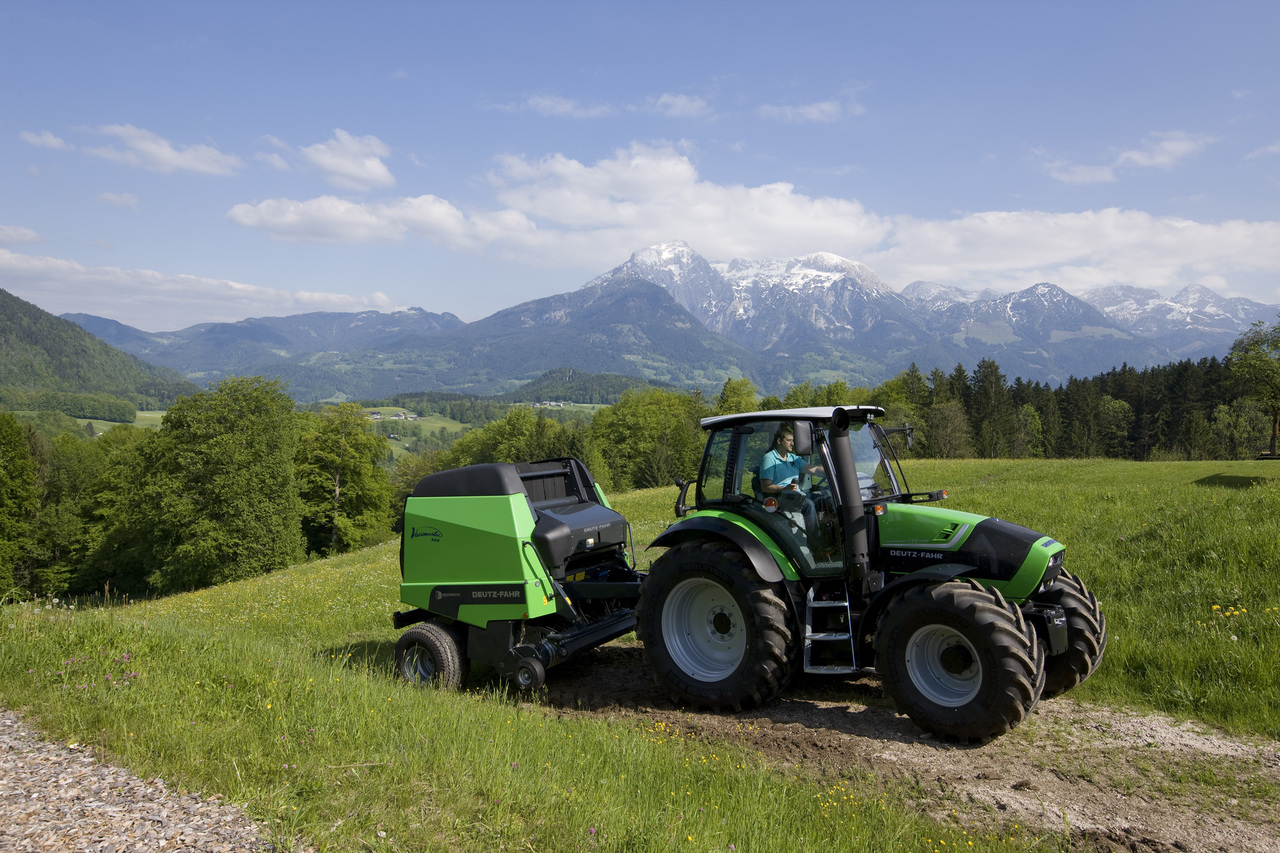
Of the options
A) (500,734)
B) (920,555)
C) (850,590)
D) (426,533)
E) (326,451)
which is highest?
(920,555)

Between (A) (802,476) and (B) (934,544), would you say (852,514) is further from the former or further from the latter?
(B) (934,544)

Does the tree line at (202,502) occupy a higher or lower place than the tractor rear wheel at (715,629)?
lower

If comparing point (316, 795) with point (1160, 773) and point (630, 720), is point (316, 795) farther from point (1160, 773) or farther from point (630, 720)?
point (1160, 773)

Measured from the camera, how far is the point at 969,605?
5.26m

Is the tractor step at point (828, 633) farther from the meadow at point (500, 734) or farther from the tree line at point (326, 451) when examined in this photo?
the tree line at point (326, 451)

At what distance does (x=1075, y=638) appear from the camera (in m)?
5.95

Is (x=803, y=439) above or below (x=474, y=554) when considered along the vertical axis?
above

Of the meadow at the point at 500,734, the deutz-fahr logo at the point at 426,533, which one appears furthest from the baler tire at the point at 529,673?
the deutz-fahr logo at the point at 426,533

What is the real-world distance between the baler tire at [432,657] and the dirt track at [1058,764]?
1.36 m

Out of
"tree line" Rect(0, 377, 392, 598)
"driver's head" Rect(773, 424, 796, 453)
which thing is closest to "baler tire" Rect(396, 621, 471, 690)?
"driver's head" Rect(773, 424, 796, 453)

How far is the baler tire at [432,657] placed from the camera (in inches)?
278

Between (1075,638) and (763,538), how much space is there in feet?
9.19

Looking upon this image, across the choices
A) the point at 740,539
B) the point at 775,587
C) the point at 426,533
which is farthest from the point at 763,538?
the point at 426,533

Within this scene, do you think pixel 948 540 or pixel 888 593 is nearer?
pixel 888 593
